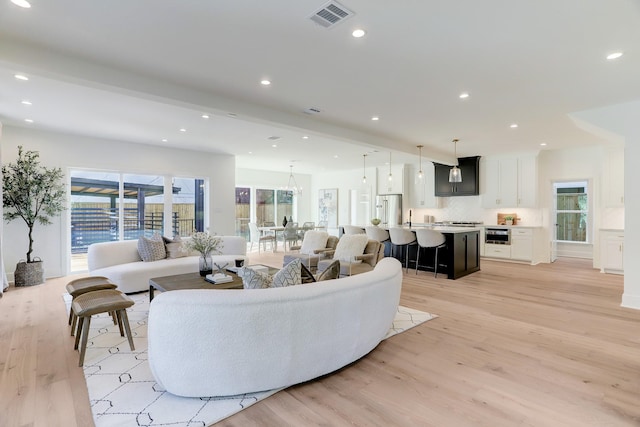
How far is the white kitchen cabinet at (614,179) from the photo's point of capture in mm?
6535

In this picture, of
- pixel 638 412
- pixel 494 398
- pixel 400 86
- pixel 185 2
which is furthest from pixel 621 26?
pixel 185 2

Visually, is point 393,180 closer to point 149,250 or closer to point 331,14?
point 149,250

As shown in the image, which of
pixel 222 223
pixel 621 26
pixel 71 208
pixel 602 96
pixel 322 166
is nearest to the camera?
pixel 621 26

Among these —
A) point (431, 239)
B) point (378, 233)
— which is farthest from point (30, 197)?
point (431, 239)

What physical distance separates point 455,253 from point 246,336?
197 inches

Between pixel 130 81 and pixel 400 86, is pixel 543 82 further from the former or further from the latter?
pixel 130 81

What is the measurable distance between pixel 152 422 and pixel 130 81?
3.14 metres

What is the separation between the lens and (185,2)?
218cm

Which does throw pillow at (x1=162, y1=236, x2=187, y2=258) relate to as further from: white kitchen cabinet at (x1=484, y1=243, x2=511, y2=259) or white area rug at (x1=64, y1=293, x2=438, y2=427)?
white kitchen cabinet at (x1=484, y1=243, x2=511, y2=259)

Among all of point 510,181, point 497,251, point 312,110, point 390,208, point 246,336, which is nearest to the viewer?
point 246,336

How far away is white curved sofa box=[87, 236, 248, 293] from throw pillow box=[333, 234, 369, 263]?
6.12 feet

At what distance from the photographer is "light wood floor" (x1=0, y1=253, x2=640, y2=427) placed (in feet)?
6.67

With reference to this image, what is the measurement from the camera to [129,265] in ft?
16.1

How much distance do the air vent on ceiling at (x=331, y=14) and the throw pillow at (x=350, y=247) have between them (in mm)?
3415
